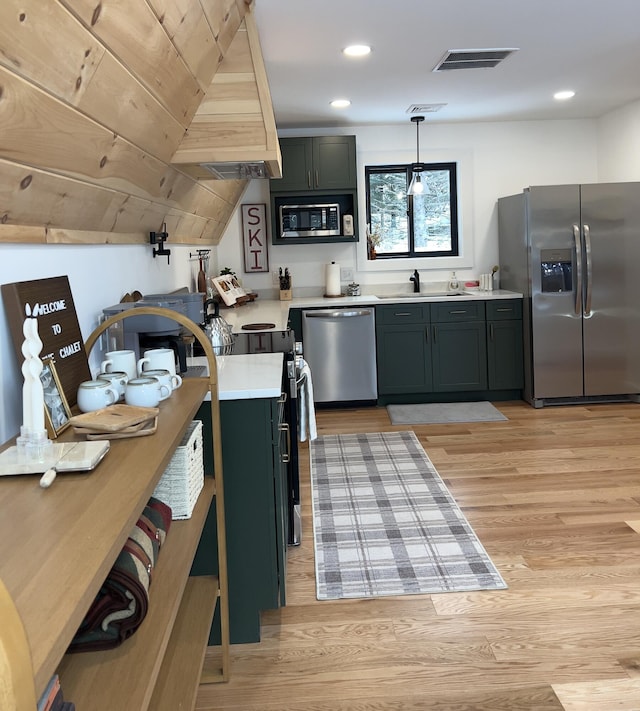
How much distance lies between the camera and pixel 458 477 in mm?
3793

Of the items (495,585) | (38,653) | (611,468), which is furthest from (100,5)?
(611,468)

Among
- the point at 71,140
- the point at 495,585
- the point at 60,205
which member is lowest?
the point at 495,585

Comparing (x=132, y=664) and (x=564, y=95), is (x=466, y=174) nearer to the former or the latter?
(x=564, y=95)

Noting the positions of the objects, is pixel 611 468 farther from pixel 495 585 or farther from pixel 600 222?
pixel 600 222

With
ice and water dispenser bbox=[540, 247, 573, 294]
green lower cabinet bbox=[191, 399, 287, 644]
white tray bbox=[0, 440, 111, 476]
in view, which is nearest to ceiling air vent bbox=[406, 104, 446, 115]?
ice and water dispenser bbox=[540, 247, 573, 294]

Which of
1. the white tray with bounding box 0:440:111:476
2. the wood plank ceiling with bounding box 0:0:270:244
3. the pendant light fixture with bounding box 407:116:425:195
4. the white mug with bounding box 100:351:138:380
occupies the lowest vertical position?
the white tray with bounding box 0:440:111:476

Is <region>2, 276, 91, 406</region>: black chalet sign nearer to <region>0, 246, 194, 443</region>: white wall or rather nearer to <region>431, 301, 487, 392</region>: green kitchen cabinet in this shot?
<region>0, 246, 194, 443</region>: white wall

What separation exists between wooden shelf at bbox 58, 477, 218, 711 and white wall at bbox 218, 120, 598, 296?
4629mm

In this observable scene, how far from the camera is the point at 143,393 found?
5.56 ft

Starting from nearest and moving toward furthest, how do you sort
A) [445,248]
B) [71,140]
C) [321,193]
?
1. [71,140]
2. [321,193]
3. [445,248]

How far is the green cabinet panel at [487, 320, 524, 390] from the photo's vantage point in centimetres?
545

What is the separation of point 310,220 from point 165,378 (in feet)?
13.1

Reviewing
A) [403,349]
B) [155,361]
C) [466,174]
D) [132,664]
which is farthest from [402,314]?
[132,664]

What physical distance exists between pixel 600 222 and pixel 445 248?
1385 mm
